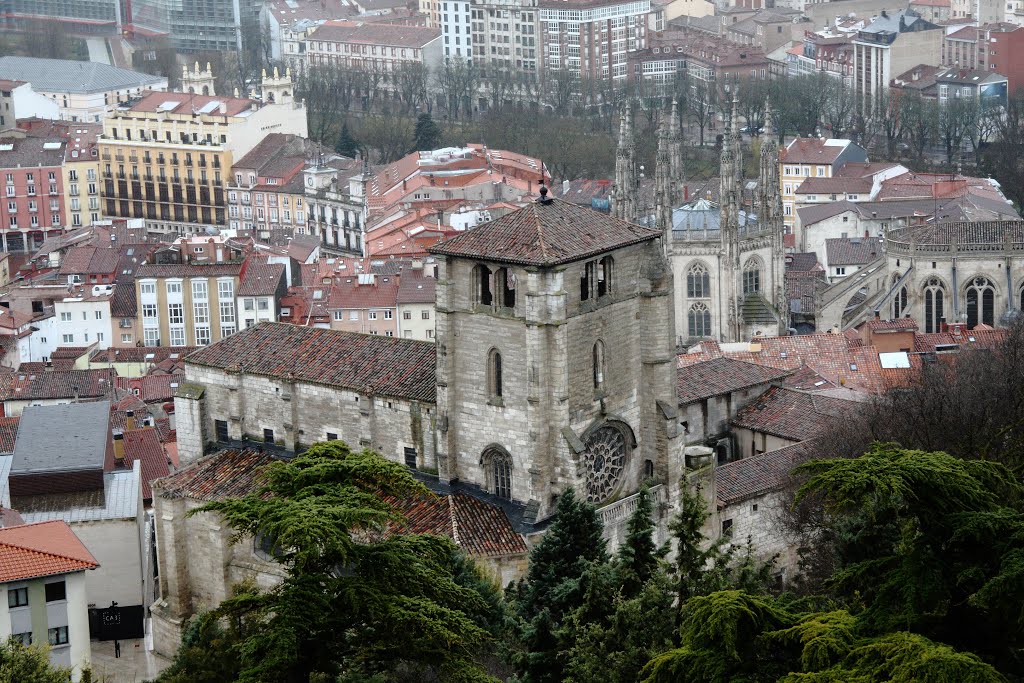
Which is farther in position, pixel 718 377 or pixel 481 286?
pixel 718 377

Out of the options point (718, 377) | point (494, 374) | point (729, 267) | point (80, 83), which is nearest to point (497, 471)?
point (494, 374)

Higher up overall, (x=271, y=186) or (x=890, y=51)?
(x=890, y=51)

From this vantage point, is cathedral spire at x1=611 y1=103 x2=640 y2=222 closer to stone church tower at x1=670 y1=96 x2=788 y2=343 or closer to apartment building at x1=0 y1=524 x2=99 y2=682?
stone church tower at x1=670 y1=96 x2=788 y2=343

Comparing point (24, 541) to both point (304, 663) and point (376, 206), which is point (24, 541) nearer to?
point (304, 663)

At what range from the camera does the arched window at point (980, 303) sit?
286 ft

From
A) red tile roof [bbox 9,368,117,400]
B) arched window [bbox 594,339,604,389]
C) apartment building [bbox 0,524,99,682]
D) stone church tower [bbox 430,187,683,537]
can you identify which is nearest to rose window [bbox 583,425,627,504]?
stone church tower [bbox 430,187,683,537]

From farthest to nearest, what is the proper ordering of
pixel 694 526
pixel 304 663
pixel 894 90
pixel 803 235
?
pixel 894 90
pixel 803 235
pixel 694 526
pixel 304 663

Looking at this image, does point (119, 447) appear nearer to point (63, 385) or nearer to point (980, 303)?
point (63, 385)

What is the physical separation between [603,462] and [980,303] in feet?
118

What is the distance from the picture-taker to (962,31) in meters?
184

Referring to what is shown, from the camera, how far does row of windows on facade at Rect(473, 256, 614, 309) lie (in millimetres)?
54594

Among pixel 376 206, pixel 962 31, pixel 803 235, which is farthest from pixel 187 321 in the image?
pixel 962 31

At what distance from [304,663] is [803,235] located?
87.1 metres

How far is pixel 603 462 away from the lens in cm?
5600
